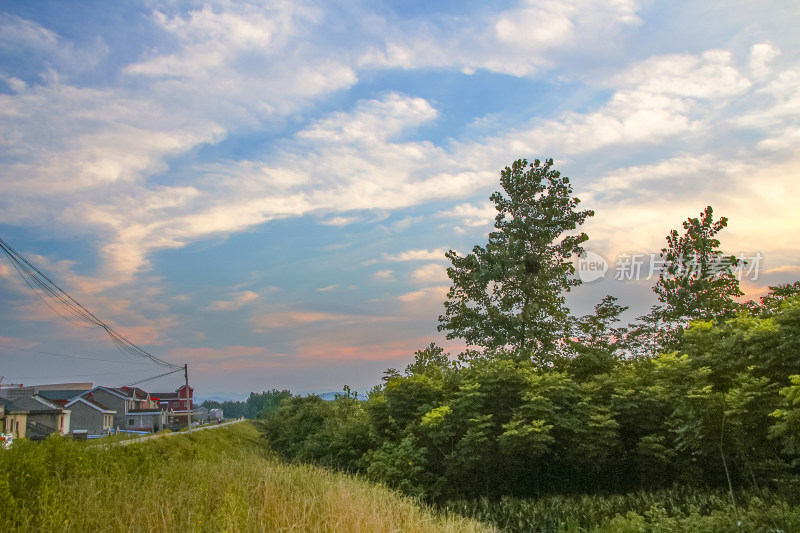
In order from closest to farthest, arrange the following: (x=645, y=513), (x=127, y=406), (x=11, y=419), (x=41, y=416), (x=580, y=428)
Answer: (x=645, y=513) < (x=580, y=428) < (x=11, y=419) < (x=41, y=416) < (x=127, y=406)

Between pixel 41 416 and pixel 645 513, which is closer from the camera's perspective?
pixel 645 513

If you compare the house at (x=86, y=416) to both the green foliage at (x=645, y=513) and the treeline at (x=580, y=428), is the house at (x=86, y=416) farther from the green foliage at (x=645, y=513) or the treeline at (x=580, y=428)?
the green foliage at (x=645, y=513)

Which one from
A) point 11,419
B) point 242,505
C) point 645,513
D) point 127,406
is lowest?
point 127,406

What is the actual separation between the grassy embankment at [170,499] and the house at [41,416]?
36.1 metres

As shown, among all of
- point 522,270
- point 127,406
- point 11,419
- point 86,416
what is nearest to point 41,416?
point 11,419

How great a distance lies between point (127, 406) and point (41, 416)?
25530 millimetres

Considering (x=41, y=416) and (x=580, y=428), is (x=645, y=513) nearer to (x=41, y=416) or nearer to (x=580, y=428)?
(x=580, y=428)

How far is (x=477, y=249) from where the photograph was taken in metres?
27.8

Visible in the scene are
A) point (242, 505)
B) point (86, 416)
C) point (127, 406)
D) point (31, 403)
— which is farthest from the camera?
point (127, 406)

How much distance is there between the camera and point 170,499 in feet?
30.4

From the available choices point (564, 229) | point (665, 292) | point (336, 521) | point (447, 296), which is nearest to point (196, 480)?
point (336, 521)

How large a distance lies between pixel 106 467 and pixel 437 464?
10.4m

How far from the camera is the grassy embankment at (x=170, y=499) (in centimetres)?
827

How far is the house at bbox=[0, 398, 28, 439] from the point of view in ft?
130
